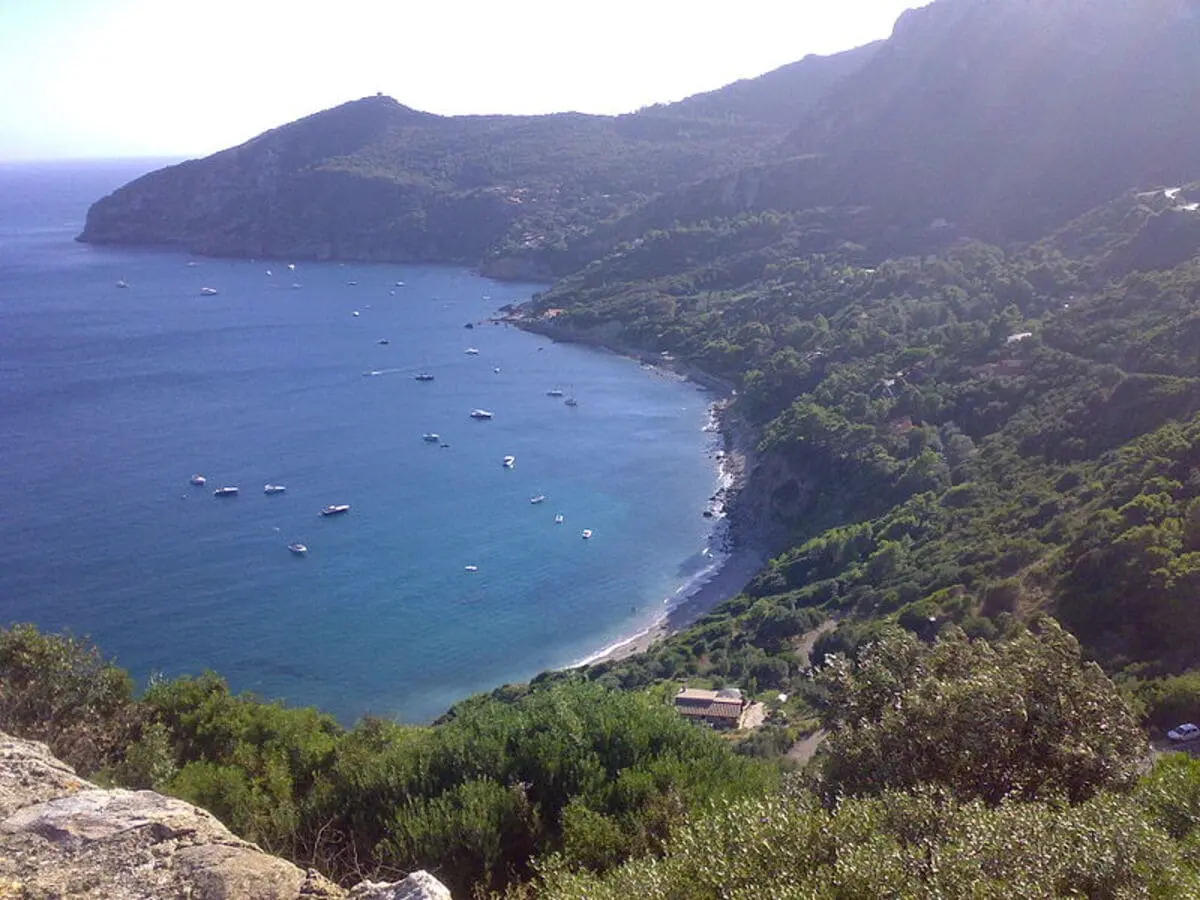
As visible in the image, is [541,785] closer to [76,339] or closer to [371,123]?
[76,339]

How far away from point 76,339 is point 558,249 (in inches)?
1967

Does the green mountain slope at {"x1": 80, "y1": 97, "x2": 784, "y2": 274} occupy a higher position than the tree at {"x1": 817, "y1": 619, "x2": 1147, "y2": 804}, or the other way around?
the green mountain slope at {"x1": 80, "y1": 97, "x2": 784, "y2": 274}

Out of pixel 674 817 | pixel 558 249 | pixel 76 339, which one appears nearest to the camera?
pixel 674 817

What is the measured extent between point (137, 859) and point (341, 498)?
41323 mm

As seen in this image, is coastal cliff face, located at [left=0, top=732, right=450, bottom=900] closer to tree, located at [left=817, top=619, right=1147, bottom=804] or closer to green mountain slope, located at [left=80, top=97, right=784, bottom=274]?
tree, located at [left=817, top=619, right=1147, bottom=804]

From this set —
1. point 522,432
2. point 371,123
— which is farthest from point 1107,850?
point 371,123

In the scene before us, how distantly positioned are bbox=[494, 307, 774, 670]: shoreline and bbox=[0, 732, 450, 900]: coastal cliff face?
26.0 metres

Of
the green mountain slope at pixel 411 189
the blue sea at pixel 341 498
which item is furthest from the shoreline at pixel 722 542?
the green mountain slope at pixel 411 189

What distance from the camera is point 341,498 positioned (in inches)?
1795

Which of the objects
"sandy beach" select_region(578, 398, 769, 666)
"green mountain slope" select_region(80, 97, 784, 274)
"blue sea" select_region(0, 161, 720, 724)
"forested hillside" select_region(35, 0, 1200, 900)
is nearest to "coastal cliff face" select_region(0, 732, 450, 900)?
"forested hillside" select_region(35, 0, 1200, 900)

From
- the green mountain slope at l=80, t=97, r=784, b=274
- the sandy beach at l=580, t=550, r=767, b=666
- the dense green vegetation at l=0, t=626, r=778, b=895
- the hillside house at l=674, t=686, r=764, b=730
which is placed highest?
the green mountain slope at l=80, t=97, r=784, b=274

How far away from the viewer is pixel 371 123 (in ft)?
489

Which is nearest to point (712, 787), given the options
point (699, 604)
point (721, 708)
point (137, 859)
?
point (137, 859)

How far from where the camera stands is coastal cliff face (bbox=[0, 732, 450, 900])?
5336mm
